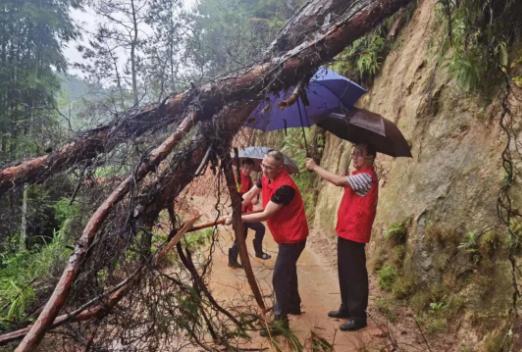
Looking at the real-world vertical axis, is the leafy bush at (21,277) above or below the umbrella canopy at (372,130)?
below

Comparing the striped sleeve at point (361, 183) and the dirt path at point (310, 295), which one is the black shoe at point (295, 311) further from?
the striped sleeve at point (361, 183)

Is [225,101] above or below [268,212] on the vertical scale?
above

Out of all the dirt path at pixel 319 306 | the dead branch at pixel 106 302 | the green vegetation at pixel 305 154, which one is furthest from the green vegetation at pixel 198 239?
the dead branch at pixel 106 302

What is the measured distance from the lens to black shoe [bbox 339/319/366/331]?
4367 mm

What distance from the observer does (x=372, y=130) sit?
3.97 metres

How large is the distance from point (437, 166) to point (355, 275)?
6.52 feet

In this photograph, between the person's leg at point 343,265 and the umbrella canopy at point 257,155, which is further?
the umbrella canopy at point 257,155

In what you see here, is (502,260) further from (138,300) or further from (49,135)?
(49,135)

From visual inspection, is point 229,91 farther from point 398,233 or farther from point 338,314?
point 398,233

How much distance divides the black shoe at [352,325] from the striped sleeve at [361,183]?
1.46 m

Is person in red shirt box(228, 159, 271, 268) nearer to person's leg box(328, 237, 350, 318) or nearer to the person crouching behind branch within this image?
the person crouching behind branch

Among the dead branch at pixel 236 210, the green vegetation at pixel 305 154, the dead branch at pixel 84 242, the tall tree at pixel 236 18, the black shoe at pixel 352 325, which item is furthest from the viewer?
the tall tree at pixel 236 18

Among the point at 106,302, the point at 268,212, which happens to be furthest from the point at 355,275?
the point at 106,302

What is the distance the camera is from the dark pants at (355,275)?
439 cm
